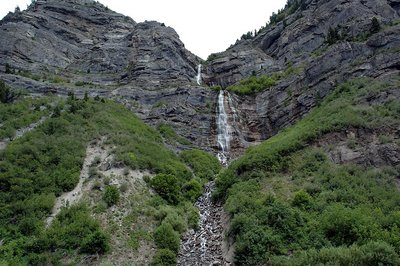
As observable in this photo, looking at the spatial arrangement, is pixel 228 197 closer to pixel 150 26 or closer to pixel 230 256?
pixel 230 256

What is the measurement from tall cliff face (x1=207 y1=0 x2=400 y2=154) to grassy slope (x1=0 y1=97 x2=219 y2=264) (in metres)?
17.9

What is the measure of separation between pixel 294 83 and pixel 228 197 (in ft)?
97.2

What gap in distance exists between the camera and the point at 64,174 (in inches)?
1189

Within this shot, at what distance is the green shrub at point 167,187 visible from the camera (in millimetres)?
31266

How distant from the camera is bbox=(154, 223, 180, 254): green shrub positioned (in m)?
24.6

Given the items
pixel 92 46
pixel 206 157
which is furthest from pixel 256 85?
pixel 92 46

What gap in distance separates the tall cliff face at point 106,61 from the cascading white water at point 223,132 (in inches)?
56.4

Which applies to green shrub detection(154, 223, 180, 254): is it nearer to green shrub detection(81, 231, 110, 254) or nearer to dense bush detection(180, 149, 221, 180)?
green shrub detection(81, 231, 110, 254)

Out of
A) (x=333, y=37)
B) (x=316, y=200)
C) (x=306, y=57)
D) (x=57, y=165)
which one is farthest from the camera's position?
(x=306, y=57)

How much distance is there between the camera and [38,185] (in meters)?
28.3

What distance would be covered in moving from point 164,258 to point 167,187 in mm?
9132

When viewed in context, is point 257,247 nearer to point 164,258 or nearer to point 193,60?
point 164,258

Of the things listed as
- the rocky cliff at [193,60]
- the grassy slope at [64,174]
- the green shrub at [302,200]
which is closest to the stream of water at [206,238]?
the grassy slope at [64,174]

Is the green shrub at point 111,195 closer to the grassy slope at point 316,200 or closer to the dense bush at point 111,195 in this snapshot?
the dense bush at point 111,195
